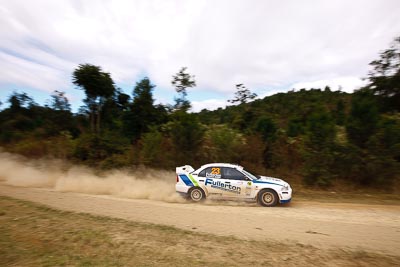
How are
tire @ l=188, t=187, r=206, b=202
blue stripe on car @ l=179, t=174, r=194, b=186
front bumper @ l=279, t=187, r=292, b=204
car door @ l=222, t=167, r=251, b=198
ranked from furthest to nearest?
blue stripe on car @ l=179, t=174, r=194, b=186
tire @ l=188, t=187, r=206, b=202
car door @ l=222, t=167, r=251, b=198
front bumper @ l=279, t=187, r=292, b=204

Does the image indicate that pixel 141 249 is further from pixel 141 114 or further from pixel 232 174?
pixel 141 114

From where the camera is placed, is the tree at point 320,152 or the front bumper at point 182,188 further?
the tree at point 320,152

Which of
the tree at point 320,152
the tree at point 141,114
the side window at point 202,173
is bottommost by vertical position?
the side window at point 202,173

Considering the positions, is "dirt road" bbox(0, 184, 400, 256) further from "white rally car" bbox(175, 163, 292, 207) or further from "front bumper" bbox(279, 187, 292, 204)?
"white rally car" bbox(175, 163, 292, 207)

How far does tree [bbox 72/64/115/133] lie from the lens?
21.9 m

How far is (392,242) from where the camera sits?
6320 mm

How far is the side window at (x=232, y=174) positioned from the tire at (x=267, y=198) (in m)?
0.93

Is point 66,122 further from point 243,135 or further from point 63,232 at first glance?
point 63,232

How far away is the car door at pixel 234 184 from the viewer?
10609 millimetres

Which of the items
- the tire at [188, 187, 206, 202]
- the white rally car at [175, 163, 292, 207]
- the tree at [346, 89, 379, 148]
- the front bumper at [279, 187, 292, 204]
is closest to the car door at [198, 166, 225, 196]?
the white rally car at [175, 163, 292, 207]

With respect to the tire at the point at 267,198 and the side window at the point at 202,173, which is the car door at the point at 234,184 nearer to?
the tire at the point at 267,198

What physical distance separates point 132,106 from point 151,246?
1758cm

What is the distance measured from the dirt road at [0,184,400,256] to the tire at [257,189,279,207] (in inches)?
15.6

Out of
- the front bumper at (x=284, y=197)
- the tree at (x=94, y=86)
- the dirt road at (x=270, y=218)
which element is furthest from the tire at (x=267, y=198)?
the tree at (x=94, y=86)
